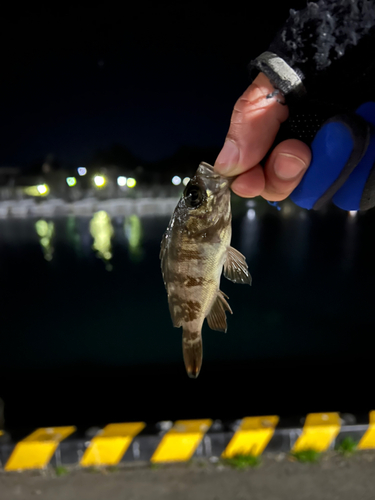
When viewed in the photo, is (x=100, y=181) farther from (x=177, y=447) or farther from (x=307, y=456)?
(x=307, y=456)

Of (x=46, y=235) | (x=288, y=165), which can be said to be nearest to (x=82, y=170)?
(x=46, y=235)

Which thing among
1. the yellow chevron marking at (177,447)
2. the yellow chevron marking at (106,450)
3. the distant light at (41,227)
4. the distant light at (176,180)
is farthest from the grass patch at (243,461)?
the distant light at (176,180)

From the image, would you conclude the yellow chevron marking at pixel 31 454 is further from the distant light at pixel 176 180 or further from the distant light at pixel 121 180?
the distant light at pixel 121 180

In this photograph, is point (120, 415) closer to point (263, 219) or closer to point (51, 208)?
point (263, 219)

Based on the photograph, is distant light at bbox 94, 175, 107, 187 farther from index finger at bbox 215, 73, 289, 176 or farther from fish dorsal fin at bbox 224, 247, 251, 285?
index finger at bbox 215, 73, 289, 176

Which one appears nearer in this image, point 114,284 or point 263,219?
point 114,284

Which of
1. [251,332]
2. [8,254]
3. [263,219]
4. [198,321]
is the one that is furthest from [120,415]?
[263,219]

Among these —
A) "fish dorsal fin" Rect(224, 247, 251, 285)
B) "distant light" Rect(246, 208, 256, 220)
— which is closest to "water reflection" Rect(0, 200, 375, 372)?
"fish dorsal fin" Rect(224, 247, 251, 285)

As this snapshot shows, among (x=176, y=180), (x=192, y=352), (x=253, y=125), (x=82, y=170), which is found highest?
(x=82, y=170)
